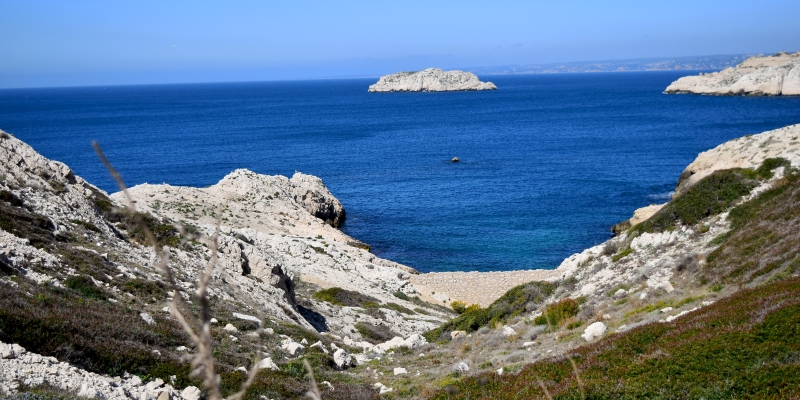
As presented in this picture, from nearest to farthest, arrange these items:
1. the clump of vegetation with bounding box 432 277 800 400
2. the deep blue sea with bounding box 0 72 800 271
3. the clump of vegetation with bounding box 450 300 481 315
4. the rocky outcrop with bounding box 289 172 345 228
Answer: the clump of vegetation with bounding box 432 277 800 400 < the clump of vegetation with bounding box 450 300 481 315 < the deep blue sea with bounding box 0 72 800 271 < the rocky outcrop with bounding box 289 172 345 228

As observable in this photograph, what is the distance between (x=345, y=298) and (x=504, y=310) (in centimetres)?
1027

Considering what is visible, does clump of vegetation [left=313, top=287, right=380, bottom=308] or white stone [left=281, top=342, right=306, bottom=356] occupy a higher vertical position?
white stone [left=281, top=342, right=306, bottom=356]

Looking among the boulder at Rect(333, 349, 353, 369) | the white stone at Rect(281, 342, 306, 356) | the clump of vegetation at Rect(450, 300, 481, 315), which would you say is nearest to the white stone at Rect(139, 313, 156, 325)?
the white stone at Rect(281, 342, 306, 356)

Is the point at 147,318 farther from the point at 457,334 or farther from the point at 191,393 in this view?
the point at 457,334

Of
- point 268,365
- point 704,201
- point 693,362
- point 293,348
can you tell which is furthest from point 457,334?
point 693,362

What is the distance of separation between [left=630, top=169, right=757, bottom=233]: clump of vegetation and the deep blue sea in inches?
756

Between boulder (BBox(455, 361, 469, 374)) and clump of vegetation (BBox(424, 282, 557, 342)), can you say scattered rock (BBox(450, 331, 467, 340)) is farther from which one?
boulder (BBox(455, 361, 469, 374))

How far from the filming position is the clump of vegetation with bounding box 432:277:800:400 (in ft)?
30.2

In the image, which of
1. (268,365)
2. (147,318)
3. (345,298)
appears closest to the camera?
(268,365)

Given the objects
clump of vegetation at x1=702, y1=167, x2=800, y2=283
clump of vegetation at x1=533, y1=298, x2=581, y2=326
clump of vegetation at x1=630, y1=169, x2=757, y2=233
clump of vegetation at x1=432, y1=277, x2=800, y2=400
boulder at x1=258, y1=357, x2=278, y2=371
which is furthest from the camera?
clump of vegetation at x1=630, y1=169, x2=757, y2=233

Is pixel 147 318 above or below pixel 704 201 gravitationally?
above

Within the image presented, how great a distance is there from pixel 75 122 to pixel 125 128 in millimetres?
25309

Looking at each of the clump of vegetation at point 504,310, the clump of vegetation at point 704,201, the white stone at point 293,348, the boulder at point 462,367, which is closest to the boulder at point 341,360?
the white stone at point 293,348

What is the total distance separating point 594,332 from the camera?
16.5 meters
